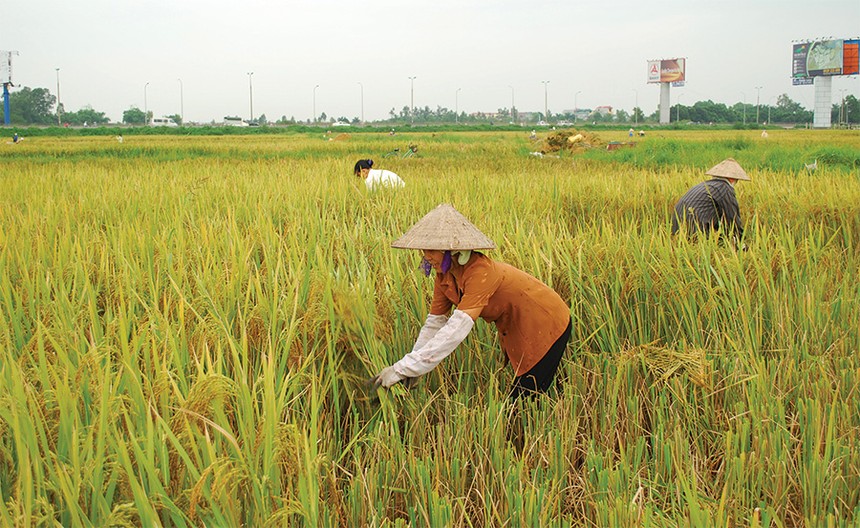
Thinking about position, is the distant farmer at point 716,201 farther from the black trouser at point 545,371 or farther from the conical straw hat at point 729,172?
the black trouser at point 545,371

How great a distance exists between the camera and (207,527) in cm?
137

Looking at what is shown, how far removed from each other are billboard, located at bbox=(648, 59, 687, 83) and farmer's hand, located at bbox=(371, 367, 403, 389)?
8226cm

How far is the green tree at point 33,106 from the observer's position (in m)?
72.4

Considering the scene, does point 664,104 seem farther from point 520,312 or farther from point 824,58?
point 520,312

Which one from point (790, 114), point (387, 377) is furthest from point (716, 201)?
point (790, 114)

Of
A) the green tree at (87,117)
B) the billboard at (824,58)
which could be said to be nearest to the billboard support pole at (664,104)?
the billboard at (824,58)

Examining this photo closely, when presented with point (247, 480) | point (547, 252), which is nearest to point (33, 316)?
point (247, 480)

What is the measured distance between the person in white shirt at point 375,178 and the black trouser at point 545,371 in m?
3.41

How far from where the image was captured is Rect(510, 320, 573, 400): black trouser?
245cm

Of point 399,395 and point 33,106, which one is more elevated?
point 33,106

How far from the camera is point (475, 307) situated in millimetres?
2127

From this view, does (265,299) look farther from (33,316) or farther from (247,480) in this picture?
(247,480)

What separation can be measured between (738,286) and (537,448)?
1.31m

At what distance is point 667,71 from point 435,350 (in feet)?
273
